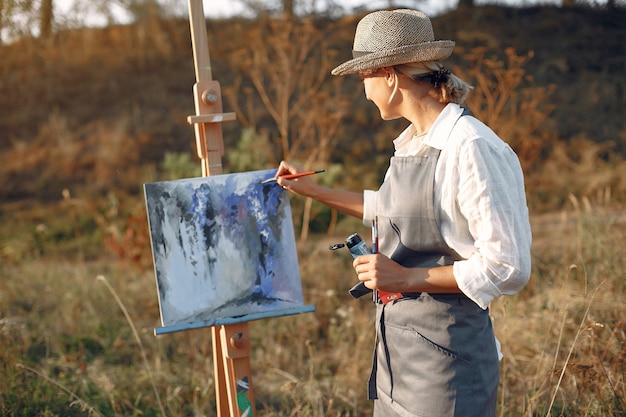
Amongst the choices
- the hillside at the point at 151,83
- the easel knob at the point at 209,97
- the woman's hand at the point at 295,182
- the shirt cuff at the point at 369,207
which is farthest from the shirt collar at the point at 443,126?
the hillside at the point at 151,83

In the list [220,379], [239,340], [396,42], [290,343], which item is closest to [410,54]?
[396,42]

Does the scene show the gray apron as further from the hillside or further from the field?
the hillside

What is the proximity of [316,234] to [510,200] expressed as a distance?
516 centimetres

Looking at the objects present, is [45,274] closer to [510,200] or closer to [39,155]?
[510,200]

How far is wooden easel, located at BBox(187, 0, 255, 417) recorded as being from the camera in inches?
83.4

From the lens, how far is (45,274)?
16.5 ft

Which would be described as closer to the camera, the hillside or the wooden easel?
the wooden easel

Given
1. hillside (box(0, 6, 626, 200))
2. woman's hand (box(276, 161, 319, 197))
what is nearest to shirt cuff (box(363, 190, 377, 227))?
woman's hand (box(276, 161, 319, 197))

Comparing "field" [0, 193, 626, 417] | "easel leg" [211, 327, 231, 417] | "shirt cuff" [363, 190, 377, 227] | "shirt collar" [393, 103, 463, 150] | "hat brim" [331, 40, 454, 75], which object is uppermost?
"hat brim" [331, 40, 454, 75]

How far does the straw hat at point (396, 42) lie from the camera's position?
1.60 metres

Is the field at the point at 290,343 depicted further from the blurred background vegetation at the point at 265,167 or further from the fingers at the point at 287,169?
the fingers at the point at 287,169

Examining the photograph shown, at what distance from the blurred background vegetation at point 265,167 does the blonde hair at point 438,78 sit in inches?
41.8

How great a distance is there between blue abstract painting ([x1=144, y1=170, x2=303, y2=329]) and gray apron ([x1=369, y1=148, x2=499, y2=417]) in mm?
590

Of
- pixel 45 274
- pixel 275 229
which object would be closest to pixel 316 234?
pixel 45 274
